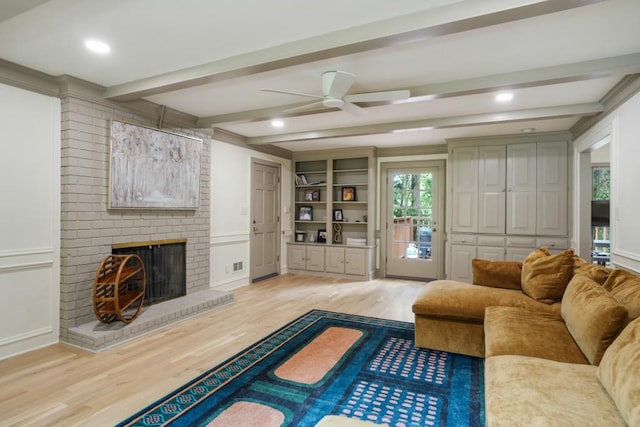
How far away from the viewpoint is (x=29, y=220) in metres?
3.04

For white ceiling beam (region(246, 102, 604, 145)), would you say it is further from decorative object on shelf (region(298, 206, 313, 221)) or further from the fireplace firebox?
the fireplace firebox

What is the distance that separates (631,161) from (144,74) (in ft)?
14.3

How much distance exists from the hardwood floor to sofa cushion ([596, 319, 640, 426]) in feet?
7.99

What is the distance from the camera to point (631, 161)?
10.0 feet

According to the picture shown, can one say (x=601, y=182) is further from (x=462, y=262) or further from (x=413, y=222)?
(x=413, y=222)

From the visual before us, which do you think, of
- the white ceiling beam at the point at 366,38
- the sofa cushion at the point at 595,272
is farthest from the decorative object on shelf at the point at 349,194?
the sofa cushion at the point at 595,272

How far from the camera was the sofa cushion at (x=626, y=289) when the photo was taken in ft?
6.16

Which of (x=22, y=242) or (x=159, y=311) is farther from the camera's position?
(x=159, y=311)

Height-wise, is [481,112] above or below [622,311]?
above

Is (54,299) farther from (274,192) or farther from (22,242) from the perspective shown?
(274,192)

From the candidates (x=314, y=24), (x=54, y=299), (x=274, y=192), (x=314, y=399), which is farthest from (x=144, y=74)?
(x=274, y=192)

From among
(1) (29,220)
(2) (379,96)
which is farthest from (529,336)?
(1) (29,220)

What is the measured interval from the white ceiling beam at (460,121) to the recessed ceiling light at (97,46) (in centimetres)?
300

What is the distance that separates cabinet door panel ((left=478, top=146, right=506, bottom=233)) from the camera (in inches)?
211
